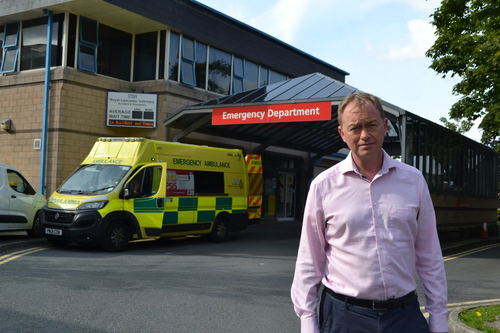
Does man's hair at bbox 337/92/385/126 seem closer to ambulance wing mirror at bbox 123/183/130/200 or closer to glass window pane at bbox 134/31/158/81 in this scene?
ambulance wing mirror at bbox 123/183/130/200

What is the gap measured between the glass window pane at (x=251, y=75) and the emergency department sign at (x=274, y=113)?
7.89 metres

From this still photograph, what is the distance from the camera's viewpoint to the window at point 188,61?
20125 millimetres

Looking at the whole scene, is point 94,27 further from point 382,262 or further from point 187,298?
point 382,262

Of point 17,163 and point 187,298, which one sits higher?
point 17,163

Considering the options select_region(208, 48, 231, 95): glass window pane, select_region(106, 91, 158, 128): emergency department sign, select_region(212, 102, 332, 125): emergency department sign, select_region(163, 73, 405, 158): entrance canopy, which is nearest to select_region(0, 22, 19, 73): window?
select_region(106, 91, 158, 128): emergency department sign

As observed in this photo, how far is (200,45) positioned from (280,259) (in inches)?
473

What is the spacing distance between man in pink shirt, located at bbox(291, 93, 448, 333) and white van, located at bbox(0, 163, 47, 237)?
10934 millimetres

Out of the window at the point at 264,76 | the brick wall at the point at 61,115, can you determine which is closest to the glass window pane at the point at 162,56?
the brick wall at the point at 61,115

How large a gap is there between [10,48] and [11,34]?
20.8 inches

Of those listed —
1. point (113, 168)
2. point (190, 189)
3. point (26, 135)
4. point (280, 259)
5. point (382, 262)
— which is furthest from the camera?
point (26, 135)

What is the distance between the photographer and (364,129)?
99.0 inches

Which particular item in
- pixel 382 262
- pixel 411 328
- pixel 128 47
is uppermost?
pixel 128 47

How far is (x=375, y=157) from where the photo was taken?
255cm

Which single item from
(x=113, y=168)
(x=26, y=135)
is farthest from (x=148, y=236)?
(x=26, y=135)
